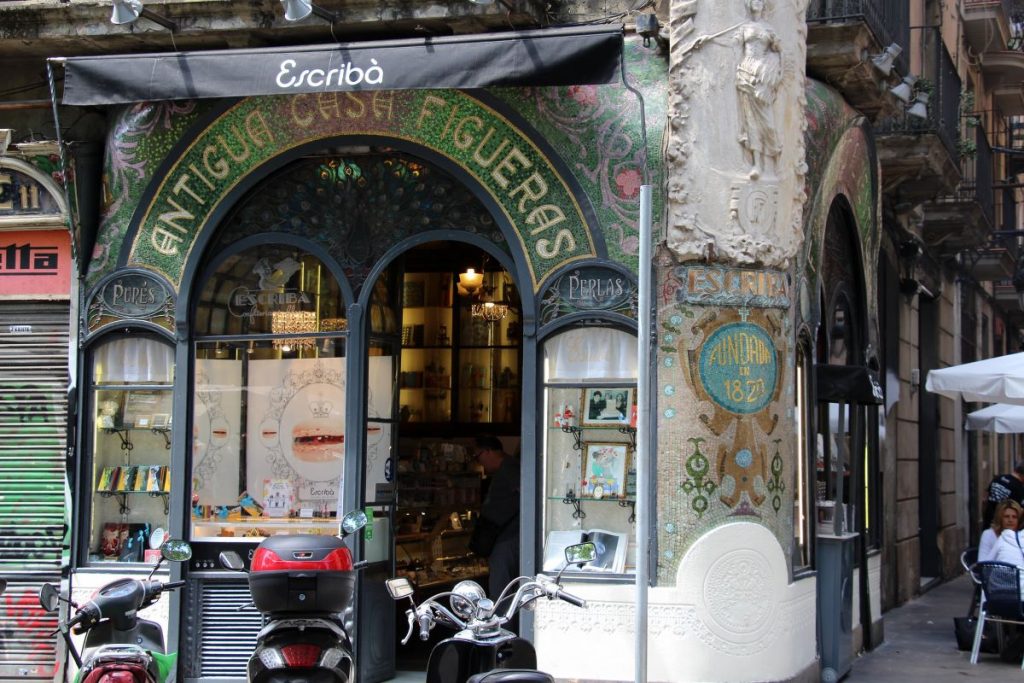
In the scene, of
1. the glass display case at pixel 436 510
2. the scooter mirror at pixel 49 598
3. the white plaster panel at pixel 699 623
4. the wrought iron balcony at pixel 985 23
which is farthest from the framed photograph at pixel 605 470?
the wrought iron balcony at pixel 985 23

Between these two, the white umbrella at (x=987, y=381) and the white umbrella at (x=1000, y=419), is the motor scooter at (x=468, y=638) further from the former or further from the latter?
the white umbrella at (x=1000, y=419)

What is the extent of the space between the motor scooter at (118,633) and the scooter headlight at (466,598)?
5.53 feet

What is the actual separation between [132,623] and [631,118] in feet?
17.2

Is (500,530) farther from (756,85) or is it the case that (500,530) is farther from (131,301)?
(756,85)

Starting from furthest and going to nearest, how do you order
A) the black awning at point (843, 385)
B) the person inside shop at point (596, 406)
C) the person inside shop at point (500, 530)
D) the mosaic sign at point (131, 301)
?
the black awning at point (843, 385) → the person inside shop at point (500, 530) → the mosaic sign at point (131, 301) → the person inside shop at point (596, 406)

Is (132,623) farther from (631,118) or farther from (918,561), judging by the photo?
(918,561)

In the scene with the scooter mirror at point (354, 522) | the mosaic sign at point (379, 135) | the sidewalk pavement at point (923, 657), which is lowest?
the sidewalk pavement at point (923, 657)

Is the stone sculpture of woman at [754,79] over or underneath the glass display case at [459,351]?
over

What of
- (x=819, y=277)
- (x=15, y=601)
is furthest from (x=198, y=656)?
(x=819, y=277)

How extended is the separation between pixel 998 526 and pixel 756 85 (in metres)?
5.98

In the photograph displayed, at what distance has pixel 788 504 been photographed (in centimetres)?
1070

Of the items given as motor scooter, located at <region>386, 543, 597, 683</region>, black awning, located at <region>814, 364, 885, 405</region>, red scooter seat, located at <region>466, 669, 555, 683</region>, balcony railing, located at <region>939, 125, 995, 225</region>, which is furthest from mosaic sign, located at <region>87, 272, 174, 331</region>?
balcony railing, located at <region>939, 125, 995, 225</region>

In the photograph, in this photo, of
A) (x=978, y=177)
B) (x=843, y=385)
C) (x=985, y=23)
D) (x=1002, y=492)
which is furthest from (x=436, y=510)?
(x=985, y=23)

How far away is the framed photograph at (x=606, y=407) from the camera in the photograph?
10703 millimetres
